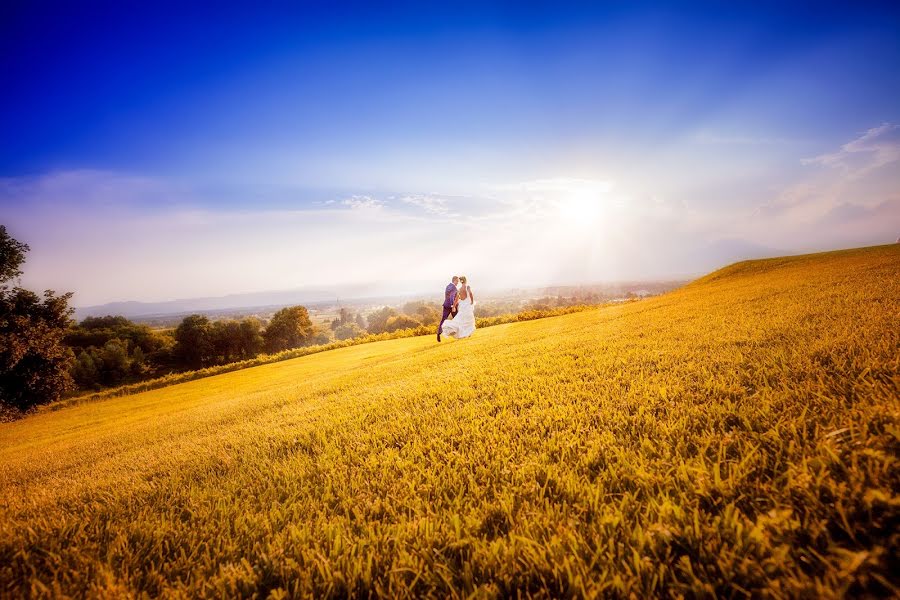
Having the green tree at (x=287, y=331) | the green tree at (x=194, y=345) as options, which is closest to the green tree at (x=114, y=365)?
the green tree at (x=194, y=345)

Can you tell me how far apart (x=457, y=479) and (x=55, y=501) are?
388 cm

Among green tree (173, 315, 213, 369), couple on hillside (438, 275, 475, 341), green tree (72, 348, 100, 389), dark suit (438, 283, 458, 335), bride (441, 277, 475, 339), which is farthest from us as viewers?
green tree (173, 315, 213, 369)

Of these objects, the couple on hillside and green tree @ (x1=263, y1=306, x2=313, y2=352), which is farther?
green tree @ (x1=263, y1=306, x2=313, y2=352)

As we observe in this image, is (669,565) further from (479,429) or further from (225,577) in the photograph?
(225,577)

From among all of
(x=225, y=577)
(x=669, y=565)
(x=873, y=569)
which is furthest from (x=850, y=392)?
(x=225, y=577)

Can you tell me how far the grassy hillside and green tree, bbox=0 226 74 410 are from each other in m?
30.5

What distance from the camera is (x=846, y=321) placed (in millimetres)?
4051

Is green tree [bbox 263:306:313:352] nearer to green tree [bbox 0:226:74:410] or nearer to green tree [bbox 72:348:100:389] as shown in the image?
green tree [bbox 72:348:100:389]

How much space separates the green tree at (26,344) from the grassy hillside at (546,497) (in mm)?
30539

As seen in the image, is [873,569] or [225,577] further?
[225,577]

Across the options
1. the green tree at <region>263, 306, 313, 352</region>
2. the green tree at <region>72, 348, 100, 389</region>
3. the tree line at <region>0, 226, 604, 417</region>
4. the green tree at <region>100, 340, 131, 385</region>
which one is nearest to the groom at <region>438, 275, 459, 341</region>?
the tree line at <region>0, 226, 604, 417</region>

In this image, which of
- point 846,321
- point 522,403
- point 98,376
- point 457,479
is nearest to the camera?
point 457,479

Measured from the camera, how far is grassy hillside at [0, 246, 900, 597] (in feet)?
4.17

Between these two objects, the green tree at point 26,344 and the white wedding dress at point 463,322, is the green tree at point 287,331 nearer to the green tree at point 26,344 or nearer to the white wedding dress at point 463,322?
the green tree at point 26,344
